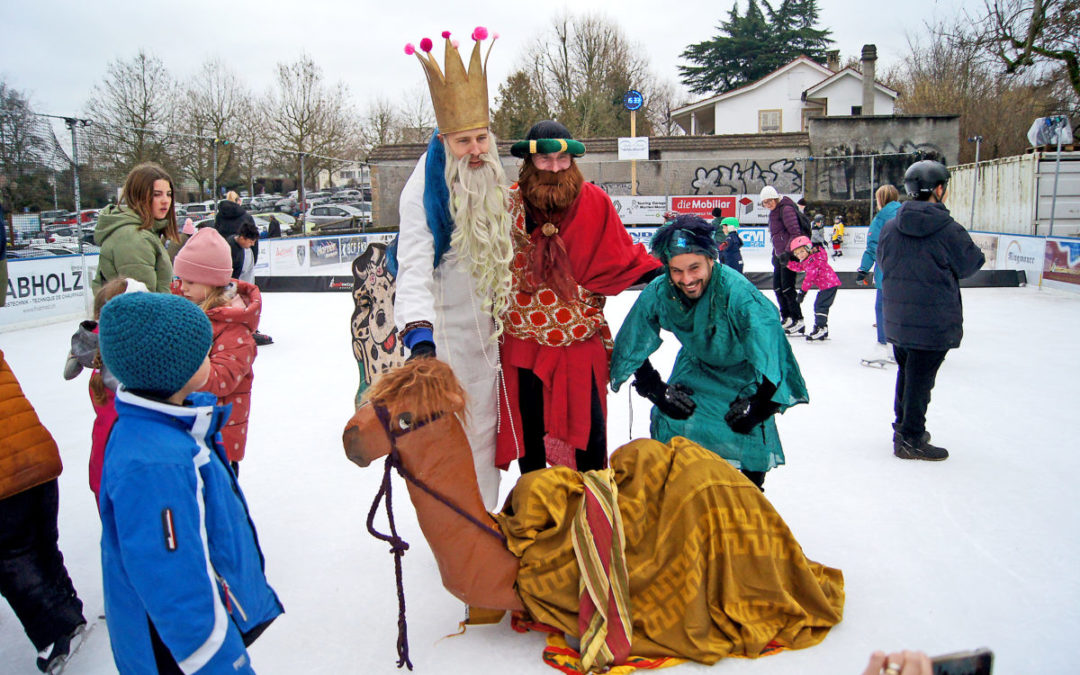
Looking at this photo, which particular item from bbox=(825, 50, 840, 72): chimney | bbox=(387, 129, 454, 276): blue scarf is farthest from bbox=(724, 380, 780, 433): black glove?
bbox=(825, 50, 840, 72): chimney

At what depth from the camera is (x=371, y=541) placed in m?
3.20

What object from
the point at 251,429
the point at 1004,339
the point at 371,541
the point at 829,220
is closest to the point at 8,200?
the point at 251,429

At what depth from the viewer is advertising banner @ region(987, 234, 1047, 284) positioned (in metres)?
10.8

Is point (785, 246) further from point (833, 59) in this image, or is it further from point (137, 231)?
point (833, 59)

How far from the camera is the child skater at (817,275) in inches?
290

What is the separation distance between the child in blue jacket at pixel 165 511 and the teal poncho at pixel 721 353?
4.93 ft

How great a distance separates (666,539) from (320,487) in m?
2.32

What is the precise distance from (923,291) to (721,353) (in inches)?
79.2

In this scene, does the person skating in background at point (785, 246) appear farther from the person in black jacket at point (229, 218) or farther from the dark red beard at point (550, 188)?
the person in black jacket at point (229, 218)

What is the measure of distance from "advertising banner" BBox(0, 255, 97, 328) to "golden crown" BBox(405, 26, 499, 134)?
908 centimetres

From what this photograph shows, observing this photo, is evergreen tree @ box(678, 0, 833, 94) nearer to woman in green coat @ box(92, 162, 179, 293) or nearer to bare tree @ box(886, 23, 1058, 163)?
bare tree @ box(886, 23, 1058, 163)

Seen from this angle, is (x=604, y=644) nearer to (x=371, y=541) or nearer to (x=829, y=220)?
(x=371, y=541)

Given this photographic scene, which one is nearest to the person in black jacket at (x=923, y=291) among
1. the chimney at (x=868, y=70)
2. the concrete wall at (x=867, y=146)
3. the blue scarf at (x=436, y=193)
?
the blue scarf at (x=436, y=193)

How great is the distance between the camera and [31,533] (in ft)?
7.36
